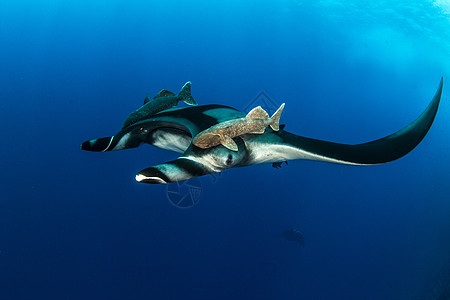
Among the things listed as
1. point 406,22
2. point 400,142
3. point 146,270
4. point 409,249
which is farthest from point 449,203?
point 400,142

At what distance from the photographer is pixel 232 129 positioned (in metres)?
2.10

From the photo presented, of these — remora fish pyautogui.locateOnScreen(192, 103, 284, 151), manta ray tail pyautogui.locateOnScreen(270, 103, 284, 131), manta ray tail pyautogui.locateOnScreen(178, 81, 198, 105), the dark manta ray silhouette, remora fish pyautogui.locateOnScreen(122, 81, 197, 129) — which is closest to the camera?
the dark manta ray silhouette

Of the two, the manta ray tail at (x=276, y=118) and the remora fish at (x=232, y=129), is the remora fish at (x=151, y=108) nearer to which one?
the remora fish at (x=232, y=129)

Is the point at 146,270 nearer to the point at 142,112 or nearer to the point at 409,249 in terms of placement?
the point at 142,112

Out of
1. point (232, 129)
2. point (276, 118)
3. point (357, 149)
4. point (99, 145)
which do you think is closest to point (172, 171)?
point (232, 129)

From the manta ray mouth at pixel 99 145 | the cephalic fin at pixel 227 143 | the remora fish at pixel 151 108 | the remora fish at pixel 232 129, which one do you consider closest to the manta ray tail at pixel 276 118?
the remora fish at pixel 232 129

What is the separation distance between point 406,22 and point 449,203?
55.6ft

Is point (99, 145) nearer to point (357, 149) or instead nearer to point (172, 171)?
point (172, 171)

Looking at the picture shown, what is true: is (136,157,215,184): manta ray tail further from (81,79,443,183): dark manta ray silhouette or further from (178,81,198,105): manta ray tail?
(178,81,198,105): manta ray tail

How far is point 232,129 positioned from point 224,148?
0.53 feet

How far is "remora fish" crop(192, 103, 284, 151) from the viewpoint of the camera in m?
2.01

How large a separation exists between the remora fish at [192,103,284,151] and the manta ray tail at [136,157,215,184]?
204mm

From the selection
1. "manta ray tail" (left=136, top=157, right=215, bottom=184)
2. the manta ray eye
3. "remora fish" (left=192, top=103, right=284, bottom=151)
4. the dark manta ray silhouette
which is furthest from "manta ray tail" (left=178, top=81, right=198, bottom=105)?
"manta ray tail" (left=136, top=157, right=215, bottom=184)

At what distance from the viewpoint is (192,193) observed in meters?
11.9
